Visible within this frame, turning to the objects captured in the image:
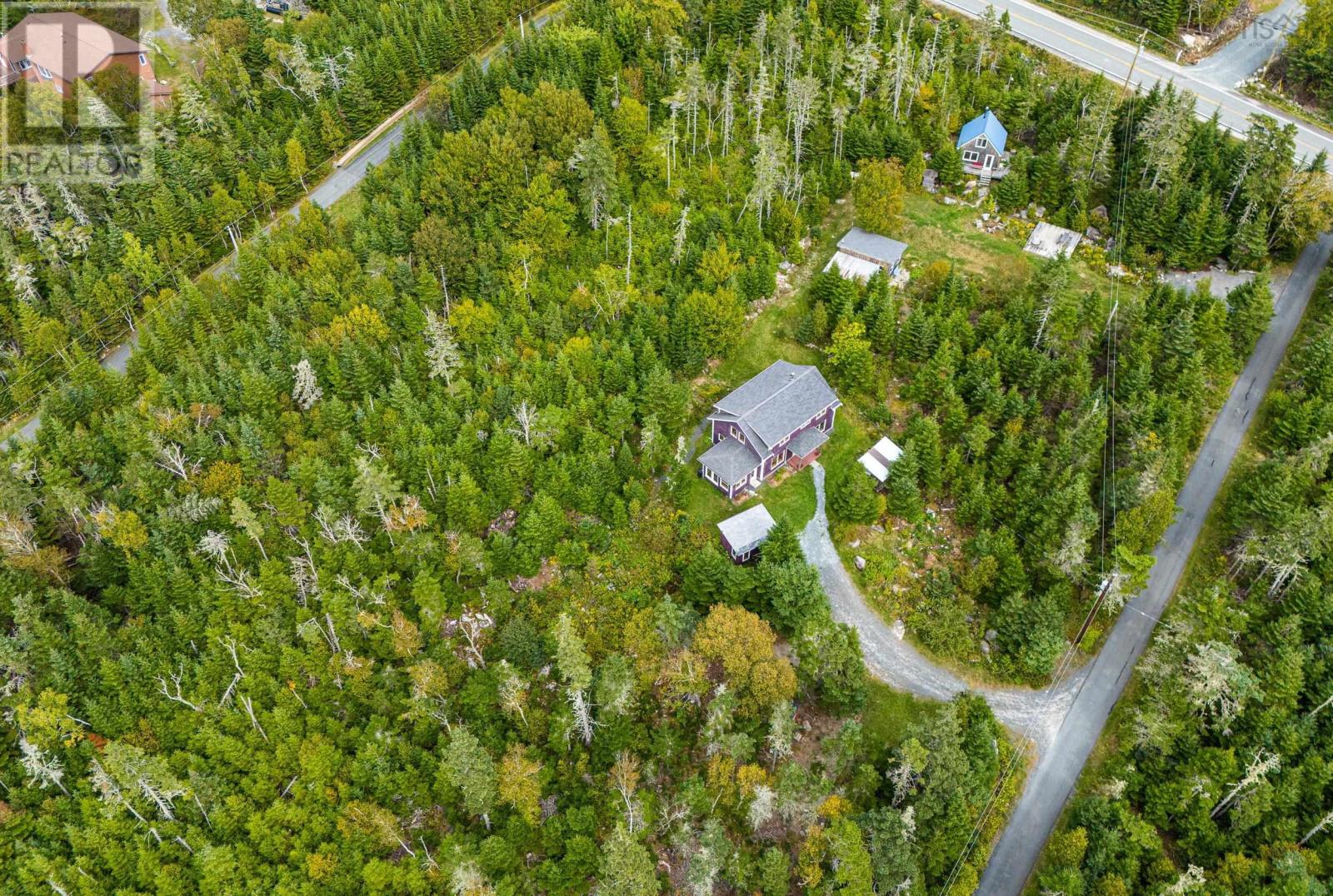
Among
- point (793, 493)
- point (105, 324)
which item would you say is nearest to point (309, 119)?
point (105, 324)

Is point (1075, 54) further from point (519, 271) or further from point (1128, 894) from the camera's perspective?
point (1128, 894)

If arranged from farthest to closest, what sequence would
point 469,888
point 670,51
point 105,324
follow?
point 670,51, point 105,324, point 469,888

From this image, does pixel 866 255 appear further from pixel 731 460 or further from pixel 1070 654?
pixel 1070 654

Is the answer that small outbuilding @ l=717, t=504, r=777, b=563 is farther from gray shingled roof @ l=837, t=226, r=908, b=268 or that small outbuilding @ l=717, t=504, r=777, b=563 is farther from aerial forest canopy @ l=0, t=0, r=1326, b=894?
gray shingled roof @ l=837, t=226, r=908, b=268

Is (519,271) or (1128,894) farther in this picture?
(519,271)

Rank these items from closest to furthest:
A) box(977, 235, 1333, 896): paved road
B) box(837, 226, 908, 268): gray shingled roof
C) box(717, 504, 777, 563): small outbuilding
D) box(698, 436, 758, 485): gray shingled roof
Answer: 1. box(977, 235, 1333, 896): paved road
2. box(717, 504, 777, 563): small outbuilding
3. box(698, 436, 758, 485): gray shingled roof
4. box(837, 226, 908, 268): gray shingled roof

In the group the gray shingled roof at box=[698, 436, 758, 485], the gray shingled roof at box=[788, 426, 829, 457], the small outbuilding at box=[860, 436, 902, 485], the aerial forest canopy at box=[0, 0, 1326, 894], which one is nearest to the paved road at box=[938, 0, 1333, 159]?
the aerial forest canopy at box=[0, 0, 1326, 894]

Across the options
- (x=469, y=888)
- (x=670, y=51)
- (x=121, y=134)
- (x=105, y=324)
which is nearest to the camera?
(x=469, y=888)
